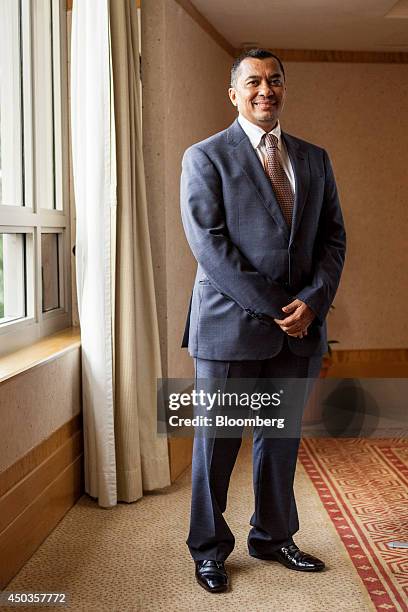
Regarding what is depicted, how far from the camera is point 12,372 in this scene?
2.61 metres

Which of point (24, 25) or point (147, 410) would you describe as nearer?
point (24, 25)

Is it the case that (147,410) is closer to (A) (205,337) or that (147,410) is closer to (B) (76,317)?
(B) (76,317)

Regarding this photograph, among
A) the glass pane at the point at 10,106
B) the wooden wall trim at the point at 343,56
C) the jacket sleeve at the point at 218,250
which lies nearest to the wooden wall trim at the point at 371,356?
the wooden wall trim at the point at 343,56

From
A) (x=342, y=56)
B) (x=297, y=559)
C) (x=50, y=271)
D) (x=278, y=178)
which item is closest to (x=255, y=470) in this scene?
(x=297, y=559)

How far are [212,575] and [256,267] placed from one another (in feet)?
3.16

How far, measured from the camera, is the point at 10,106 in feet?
10.3

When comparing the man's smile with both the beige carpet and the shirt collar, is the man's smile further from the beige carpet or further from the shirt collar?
the beige carpet

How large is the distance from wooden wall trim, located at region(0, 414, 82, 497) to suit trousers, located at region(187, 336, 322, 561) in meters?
0.58

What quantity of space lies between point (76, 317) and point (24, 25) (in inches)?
52.2

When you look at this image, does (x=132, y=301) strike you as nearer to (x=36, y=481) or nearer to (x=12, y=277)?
(x=12, y=277)

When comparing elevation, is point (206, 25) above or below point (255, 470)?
above

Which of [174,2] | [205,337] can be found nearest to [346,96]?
[174,2]

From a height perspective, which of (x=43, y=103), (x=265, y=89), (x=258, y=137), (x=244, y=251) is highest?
(x=43, y=103)

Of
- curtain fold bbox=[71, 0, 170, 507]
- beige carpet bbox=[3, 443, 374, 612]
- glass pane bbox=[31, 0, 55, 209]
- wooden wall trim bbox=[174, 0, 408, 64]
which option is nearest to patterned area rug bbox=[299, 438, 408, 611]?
beige carpet bbox=[3, 443, 374, 612]
